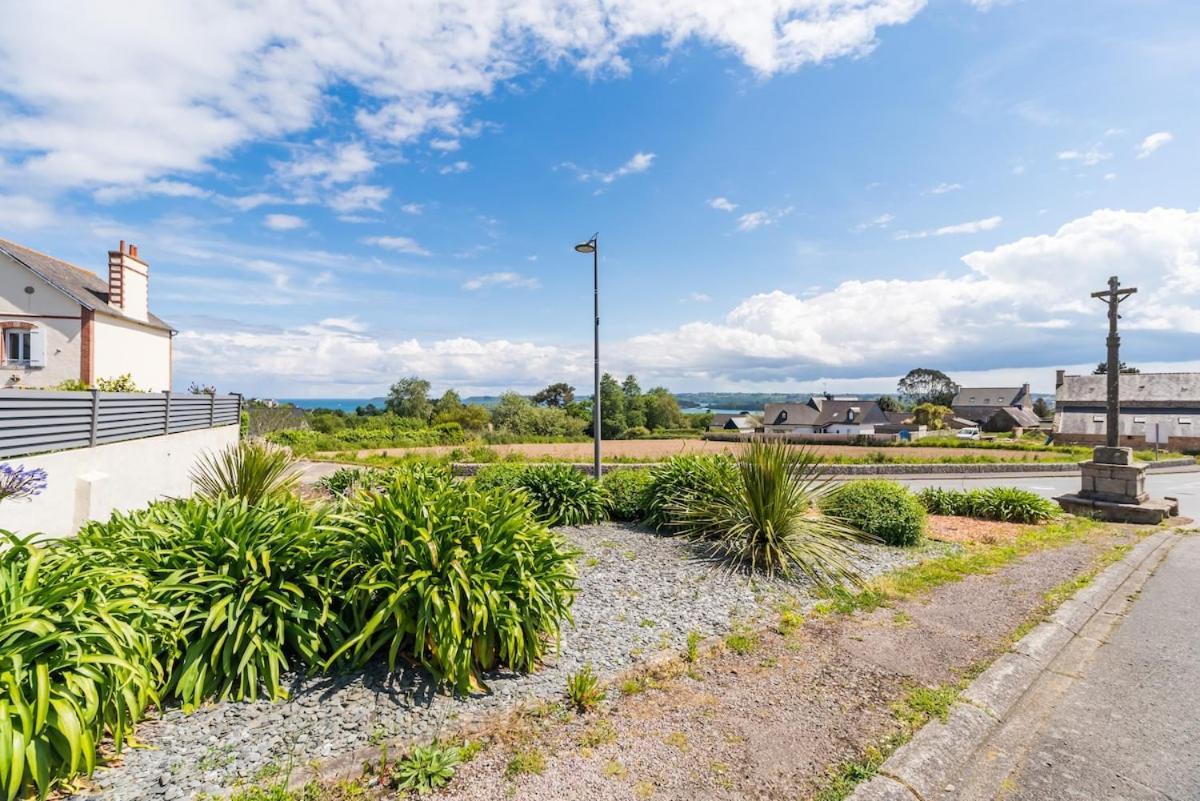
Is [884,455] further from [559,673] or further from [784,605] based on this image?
[559,673]

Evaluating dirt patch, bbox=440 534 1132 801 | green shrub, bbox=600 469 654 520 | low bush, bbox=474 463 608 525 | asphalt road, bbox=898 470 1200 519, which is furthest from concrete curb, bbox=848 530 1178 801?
asphalt road, bbox=898 470 1200 519

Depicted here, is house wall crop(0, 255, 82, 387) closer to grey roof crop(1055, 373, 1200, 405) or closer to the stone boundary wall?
the stone boundary wall

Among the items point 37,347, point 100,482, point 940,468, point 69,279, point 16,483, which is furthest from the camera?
point 940,468

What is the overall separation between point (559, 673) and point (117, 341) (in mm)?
21793

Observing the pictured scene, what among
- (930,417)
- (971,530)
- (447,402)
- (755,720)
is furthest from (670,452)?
(930,417)

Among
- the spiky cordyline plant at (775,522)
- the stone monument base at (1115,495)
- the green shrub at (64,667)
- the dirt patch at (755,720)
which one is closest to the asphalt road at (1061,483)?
the stone monument base at (1115,495)

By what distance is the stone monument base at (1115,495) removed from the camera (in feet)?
29.5

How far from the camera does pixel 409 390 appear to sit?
55.8 metres

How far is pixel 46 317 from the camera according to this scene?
51.9 ft

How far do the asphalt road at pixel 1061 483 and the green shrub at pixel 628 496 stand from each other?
11181 millimetres

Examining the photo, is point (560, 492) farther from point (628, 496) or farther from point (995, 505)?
point (995, 505)

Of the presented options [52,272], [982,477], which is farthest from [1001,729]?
[52,272]

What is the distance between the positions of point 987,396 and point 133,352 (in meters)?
91.7

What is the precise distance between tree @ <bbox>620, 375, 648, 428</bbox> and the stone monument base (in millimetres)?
51215
